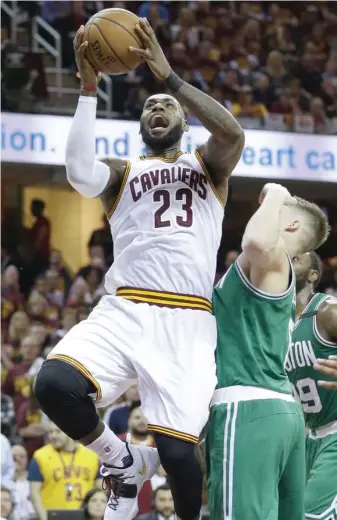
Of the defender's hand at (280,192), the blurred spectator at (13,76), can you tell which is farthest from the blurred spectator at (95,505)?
the blurred spectator at (13,76)

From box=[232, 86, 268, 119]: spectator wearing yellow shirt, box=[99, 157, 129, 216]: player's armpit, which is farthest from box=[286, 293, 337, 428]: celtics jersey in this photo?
box=[232, 86, 268, 119]: spectator wearing yellow shirt

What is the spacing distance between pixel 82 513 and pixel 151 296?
3.57 m

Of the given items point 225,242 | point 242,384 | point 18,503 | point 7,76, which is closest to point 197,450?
point 242,384

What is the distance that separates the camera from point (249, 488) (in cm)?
483

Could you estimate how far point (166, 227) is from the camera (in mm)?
5258

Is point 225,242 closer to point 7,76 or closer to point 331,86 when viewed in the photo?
point 331,86

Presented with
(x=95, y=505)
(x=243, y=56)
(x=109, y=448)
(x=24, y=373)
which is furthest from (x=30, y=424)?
(x=243, y=56)

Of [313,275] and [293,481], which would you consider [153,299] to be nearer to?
[293,481]

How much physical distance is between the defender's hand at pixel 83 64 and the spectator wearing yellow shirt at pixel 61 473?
4997 millimetres

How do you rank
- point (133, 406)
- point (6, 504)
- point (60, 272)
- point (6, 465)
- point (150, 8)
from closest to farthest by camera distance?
point (6, 504) < point (6, 465) < point (133, 406) < point (60, 272) < point (150, 8)

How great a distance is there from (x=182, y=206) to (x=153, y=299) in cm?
48

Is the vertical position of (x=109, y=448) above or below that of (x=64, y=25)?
below

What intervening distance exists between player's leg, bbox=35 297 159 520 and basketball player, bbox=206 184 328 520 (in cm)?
43

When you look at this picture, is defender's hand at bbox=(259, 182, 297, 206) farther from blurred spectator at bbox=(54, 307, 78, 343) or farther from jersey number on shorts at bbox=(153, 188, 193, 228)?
blurred spectator at bbox=(54, 307, 78, 343)
